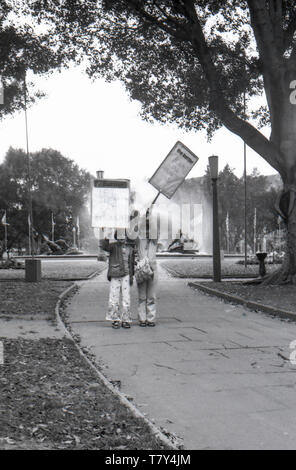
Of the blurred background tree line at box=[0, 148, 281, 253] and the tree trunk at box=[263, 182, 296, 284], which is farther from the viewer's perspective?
the blurred background tree line at box=[0, 148, 281, 253]

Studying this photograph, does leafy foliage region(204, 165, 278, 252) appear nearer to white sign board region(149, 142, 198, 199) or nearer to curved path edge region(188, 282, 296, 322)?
curved path edge region(188, 282, 296, 322)

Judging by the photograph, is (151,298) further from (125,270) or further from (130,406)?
(130,406)

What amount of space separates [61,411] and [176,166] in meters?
2.40

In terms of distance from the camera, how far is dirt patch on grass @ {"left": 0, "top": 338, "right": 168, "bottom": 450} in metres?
3.58

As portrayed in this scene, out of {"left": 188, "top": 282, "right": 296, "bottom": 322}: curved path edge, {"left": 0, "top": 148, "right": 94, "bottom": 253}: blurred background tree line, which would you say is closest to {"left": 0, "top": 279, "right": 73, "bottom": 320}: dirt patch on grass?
{"left": 188, "top": 282, "right": 296, "bottom": 322}: curved path edge

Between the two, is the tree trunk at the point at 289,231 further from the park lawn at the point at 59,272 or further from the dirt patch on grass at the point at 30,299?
the park lawn at the point at 59,272

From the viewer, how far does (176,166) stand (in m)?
5.37

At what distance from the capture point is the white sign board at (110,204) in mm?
4293

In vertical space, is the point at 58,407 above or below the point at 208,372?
above

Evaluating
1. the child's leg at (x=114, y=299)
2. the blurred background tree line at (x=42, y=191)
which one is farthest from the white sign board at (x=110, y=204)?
the blurred background tree line at (x=42, y=191)

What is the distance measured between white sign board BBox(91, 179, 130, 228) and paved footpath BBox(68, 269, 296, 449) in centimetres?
152

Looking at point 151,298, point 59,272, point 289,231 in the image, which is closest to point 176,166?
point 151,298

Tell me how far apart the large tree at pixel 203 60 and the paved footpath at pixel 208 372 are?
5.75 meters

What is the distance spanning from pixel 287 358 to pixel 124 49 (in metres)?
12.7
